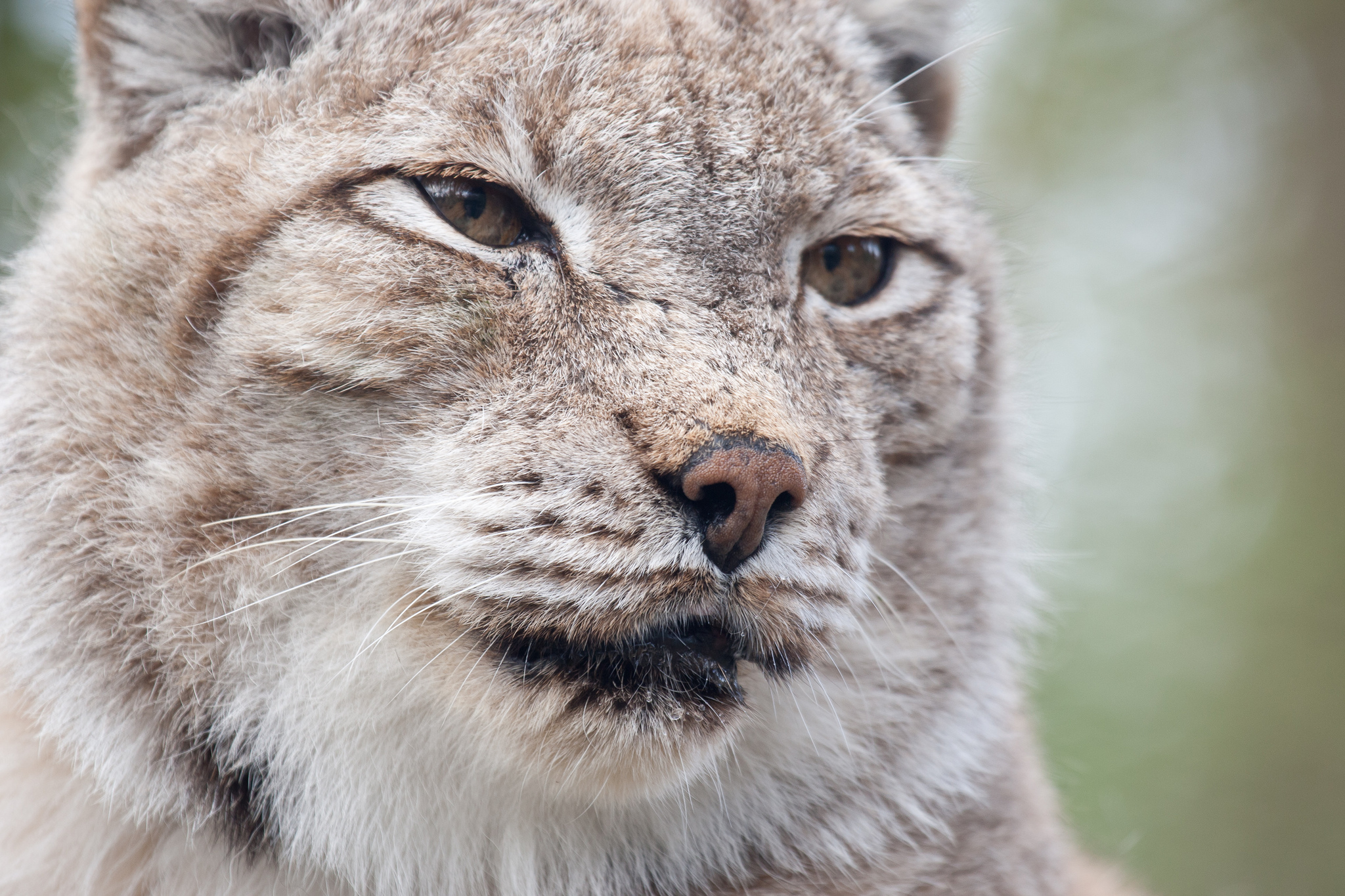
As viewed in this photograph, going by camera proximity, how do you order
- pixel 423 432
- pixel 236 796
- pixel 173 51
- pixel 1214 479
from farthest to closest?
1. pixel 1214 479
2. pixel 173 51
3. pixel 236 796
4. pixel 423 432

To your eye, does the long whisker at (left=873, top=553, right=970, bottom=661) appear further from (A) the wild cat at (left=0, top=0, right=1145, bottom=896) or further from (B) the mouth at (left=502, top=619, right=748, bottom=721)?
(B) the mouth at (left=502, top=619, right=748, bottom=721)

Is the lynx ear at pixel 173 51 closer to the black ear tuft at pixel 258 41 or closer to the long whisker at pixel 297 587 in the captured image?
the black ear tuft at pixel 258 41

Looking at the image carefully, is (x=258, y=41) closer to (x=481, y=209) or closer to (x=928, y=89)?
(x=481, y=209)

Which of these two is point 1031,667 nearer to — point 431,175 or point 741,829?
point 741,829

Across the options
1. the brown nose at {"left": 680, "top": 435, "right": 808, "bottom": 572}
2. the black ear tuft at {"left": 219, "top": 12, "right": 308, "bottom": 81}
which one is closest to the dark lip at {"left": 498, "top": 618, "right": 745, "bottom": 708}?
the brown nose at {"left": 680, "top": 435, "right": 808, "bottom": 572}

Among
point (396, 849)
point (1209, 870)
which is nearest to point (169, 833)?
point (396, 849)

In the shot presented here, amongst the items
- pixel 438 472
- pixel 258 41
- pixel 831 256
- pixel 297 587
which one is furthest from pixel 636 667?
pixel 258 41

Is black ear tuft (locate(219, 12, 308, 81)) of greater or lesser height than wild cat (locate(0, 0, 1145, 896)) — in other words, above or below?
above

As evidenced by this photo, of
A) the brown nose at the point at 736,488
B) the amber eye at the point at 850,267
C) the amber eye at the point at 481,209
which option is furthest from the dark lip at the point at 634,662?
the amber eye at the point at 850,267
